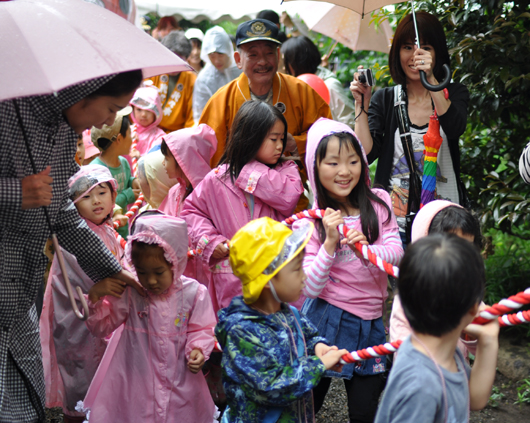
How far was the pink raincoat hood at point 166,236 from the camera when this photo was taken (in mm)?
3203

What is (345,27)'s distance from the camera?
680 centimetres

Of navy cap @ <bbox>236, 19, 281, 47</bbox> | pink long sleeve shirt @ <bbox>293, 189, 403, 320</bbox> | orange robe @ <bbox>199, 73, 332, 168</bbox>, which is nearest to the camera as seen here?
pink long sleeve shirt @ <bbox>293, 189, 403, 320</bbox>

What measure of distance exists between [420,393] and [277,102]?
3016mm

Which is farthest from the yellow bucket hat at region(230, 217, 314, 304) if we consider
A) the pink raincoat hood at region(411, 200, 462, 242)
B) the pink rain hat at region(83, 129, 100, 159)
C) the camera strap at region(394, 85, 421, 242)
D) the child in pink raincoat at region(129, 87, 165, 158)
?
the child in pink raincoat at region(129, 87, 165, 158)

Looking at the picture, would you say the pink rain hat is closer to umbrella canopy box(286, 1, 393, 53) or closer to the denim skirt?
umbrella canopy box(286, 1, 393, 53)

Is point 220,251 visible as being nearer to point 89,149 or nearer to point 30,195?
point 30,195

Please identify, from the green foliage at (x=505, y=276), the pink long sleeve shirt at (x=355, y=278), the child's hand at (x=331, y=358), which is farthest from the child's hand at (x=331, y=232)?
the green foliage at (x=505, y=276)

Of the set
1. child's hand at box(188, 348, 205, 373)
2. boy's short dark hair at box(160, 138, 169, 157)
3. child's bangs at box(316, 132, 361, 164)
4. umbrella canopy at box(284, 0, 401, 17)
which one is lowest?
child's hand at box(188, 348, 205, 373)

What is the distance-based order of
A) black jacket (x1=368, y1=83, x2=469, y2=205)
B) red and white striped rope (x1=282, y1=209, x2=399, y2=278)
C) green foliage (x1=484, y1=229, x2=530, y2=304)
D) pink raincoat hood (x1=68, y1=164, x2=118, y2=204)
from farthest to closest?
green foliage (x1=484, y1=229, x2=530, y2=304)
pink raincoat hood (x1=68, y1=164, x2=118, y2=204)
black jacket (x1=368, y1=83, x2=469, y2=205)
red and white striped rope (x1=282, y1=209, x2=399, y2=278)

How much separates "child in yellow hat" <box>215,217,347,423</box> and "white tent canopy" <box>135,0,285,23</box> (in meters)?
8.40

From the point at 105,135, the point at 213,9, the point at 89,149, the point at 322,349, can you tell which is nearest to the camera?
the point at 322,349

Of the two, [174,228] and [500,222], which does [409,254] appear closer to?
[174,228]

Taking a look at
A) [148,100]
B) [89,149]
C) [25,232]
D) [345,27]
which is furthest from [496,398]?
[148,100]

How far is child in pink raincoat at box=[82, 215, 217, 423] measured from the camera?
3.16 metres
